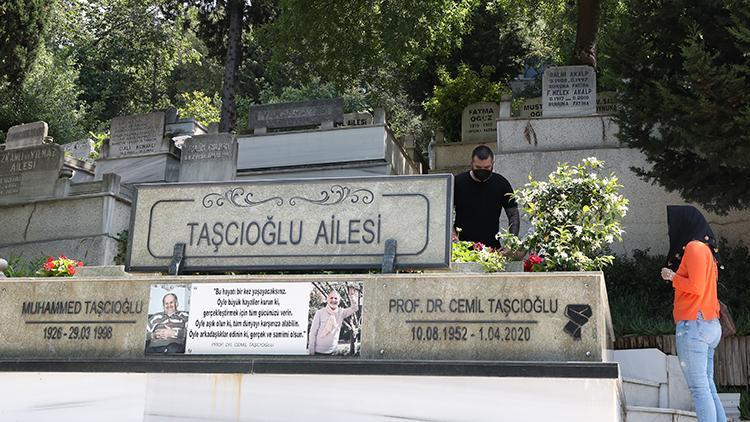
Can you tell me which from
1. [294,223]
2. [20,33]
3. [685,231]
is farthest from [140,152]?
[685,231]

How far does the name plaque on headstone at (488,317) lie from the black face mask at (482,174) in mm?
2719

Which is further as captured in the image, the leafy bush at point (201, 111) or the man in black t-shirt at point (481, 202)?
the leafy bush at point (201, 111)

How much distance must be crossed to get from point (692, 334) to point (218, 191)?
3.90 meters

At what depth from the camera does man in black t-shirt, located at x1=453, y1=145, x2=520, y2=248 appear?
29.3 ft

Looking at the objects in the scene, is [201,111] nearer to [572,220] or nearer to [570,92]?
[570,92]

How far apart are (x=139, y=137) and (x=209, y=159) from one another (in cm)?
344

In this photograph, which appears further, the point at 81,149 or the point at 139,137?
the point at 81,149

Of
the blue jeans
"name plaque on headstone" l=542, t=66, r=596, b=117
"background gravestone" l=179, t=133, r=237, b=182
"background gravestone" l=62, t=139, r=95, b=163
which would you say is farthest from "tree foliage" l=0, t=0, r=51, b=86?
the blue jeans

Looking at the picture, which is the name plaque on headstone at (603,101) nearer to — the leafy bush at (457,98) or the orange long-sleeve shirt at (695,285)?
the leafy bush at (457,98)

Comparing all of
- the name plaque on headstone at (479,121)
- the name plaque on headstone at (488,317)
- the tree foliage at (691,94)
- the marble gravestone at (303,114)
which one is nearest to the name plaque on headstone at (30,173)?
the marble gravestone at (303,114)

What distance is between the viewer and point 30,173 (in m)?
16.3

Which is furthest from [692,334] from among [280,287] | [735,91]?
[735,91]

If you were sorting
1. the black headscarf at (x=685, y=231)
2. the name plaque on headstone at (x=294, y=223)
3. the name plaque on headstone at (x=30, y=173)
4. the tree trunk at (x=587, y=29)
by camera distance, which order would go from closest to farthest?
the name plaque on headstone at (x=294, y=223), the black headscarf at (x=685, y=231), the name plaque on headstone at (x=30, y=173), the tree trunk at (x=587, y=29)

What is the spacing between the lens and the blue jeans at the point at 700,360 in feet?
21.6
